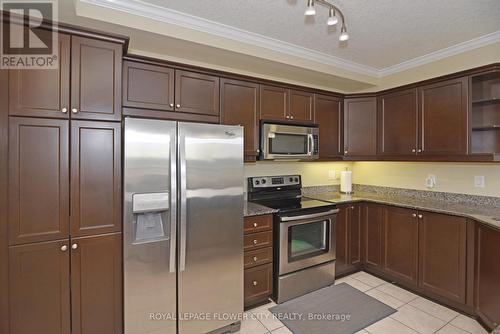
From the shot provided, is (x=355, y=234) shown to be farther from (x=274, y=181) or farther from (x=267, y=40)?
(x=267, y=40)

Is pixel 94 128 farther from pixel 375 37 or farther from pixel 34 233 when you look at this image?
pixel 375 37

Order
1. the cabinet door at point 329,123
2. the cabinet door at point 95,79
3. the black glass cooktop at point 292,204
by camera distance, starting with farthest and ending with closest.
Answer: the cabinet door at point 329,123, the black glass cooktop at point 292,204, the cabinet door at point 95,79

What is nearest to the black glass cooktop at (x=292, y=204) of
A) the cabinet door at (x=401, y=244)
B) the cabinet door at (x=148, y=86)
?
the cabinet door at (x=401, y=244)

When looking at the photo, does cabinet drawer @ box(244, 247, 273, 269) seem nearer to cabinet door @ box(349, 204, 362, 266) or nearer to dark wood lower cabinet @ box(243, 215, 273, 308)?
dark wood lower cabinet @ box(243, 215, 273, 308)

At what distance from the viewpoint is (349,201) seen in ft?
9.72

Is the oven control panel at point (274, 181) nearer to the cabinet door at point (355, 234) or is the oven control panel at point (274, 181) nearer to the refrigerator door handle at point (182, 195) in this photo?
the cabinet door at point (355, 234)

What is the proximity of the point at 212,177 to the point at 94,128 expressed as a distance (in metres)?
0.86

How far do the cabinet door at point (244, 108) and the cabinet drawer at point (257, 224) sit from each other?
655 mm

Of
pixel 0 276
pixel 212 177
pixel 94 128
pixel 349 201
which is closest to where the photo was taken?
pixel 0 276

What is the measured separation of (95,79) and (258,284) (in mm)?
2150

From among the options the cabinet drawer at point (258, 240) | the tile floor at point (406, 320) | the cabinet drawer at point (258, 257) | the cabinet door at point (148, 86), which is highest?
the cabinet door at point (148, 86)

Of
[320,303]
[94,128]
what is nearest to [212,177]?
[94,128]

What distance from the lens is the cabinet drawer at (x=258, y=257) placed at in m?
2.30

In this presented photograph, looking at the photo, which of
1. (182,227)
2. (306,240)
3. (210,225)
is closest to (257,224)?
(210,225)
